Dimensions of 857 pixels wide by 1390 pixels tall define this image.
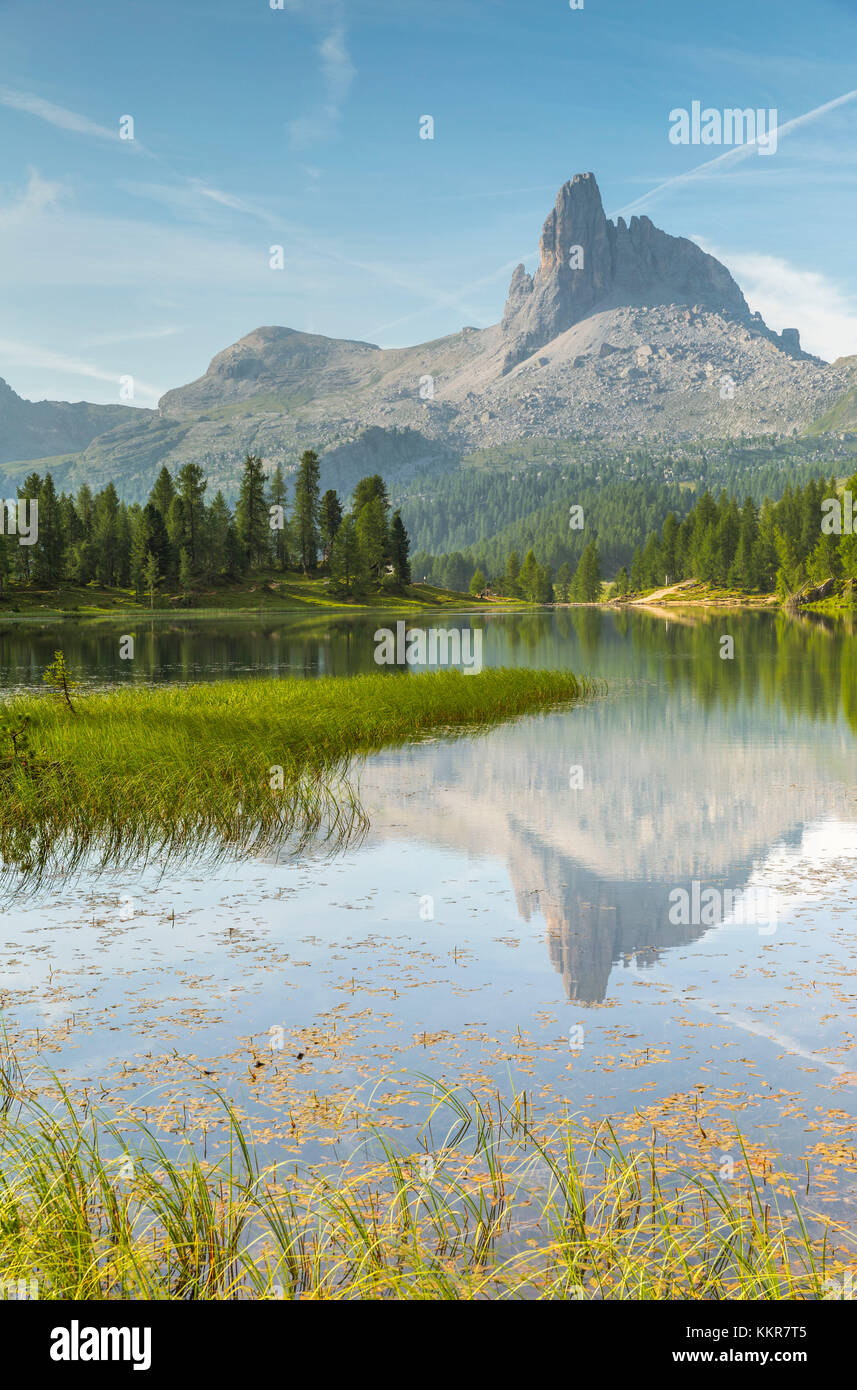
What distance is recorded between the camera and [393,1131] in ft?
25.4

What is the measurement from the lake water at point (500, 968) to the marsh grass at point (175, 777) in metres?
1.20

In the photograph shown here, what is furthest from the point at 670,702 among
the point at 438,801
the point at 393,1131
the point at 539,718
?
the point at 393,1131

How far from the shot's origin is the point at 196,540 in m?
140

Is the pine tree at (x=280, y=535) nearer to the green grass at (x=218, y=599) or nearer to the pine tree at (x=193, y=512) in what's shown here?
the green grass at (x=218, y=599)

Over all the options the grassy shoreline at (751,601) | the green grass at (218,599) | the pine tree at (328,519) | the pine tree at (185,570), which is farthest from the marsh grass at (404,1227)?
the pine tree at (328,519)

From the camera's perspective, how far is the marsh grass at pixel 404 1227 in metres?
5.50

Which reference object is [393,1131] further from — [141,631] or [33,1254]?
[141,631]

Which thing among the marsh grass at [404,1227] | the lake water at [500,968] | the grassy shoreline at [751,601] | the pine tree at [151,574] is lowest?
the lake water at [500,968]

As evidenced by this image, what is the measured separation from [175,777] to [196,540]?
125m

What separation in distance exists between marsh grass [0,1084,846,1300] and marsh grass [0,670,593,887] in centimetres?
1044

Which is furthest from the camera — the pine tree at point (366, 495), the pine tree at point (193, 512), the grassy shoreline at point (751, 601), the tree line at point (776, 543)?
the pine tree at point (366, 495)

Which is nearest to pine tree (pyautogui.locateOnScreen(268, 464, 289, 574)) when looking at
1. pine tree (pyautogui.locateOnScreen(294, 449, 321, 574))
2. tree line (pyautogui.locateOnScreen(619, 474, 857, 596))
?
pine tree (pyautogui.locateOnScreen(294, 449, 321, 574))

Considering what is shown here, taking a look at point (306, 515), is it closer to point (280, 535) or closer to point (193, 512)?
point (280, 535)

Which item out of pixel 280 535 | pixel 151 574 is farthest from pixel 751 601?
pixel 151 574
